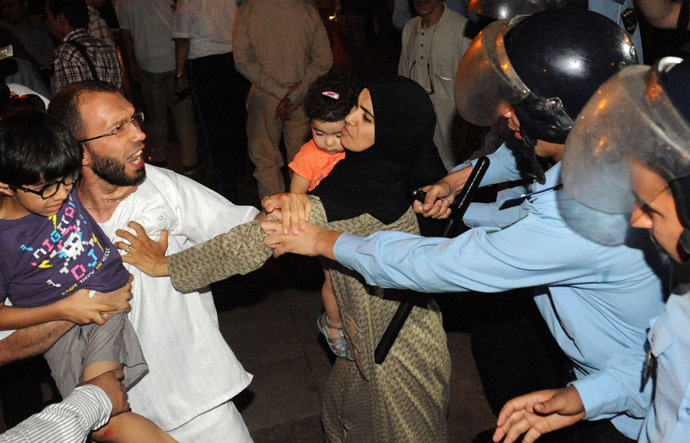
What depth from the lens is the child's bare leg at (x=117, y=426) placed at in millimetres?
2238

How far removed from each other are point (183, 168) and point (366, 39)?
616cm

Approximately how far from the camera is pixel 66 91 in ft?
7.83

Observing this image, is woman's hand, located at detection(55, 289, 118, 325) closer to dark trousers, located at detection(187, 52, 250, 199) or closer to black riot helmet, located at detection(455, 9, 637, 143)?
black riot helmet, located at detection(455, 9, 637, 143)

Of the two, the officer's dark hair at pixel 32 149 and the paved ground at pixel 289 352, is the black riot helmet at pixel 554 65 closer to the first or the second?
the officer's dark hair at pixel 32 149

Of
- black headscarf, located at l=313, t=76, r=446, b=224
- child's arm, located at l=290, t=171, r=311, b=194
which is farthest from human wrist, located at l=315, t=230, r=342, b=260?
child's arm, located at l=290, t=171, r=311, b=194

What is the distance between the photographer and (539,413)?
195 cm

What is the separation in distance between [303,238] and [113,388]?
2.81ft

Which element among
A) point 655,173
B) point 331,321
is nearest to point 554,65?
point 655,173

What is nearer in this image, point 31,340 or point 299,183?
point 31,340

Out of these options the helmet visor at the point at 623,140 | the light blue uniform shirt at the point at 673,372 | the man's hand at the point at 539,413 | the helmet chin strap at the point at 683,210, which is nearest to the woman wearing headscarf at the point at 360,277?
the man's hand at the point at 539,413

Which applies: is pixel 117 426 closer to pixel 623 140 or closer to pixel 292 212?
pixel 292 212

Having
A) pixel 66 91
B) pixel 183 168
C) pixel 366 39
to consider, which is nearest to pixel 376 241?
pixel 66 91

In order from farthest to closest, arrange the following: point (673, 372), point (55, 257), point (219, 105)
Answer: point (219, 105) → point (55, 257) → point (673, 372)

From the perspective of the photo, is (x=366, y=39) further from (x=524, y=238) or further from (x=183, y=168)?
(x=524, y=238)
